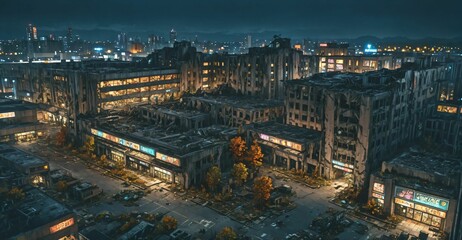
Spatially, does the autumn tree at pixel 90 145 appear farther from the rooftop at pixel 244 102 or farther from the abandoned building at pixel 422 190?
the abandoned building at pixel 422 190

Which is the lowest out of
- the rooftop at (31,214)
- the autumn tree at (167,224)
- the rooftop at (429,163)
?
the autumn tree at (167,224)

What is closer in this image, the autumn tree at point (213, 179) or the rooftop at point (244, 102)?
the autumn tree at point (213, 179)

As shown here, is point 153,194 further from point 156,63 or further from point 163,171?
point 156,63

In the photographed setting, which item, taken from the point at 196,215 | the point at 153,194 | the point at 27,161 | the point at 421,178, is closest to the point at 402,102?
the point at 421,178

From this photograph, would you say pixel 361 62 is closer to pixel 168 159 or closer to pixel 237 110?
pixel 237 110

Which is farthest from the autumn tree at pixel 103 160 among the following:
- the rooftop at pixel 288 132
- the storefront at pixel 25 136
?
the rooftop at pixel 288 132

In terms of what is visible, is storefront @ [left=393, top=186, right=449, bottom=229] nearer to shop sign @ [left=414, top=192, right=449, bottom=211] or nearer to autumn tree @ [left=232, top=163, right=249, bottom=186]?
shop sign @ [left=414, top=192, right=449, bottom=211]

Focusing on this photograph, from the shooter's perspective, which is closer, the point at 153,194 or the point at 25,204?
the point at 25,204
